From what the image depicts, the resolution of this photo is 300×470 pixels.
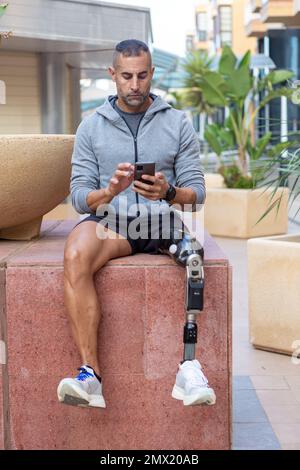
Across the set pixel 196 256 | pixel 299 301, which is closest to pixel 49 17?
pixel 299 301

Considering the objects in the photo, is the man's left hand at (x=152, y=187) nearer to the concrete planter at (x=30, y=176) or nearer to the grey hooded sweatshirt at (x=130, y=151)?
the grey hooded sweatshirt at (x=130, y=151)

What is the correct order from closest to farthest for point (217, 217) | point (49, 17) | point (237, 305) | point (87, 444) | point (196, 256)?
point (196, 256)
point (87, 444)
point (237, 305)
point (49, 17)
point (217, 217)

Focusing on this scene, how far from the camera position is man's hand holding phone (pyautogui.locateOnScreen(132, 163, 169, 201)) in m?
3.31

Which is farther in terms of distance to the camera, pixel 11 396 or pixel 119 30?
pixel 119 30

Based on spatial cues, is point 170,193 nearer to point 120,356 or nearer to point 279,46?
point 120,356

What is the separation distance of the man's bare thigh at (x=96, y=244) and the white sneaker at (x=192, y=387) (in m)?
0.52

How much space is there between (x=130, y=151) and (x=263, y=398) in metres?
1.53

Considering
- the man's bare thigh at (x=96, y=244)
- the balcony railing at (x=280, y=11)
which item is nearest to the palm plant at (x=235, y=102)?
the balcony railing at (x=280, y=11)

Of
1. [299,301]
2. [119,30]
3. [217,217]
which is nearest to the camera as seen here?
[299,301]

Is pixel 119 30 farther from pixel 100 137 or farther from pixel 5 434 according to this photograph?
pixel 5 434

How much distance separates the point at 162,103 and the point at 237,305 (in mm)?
3265

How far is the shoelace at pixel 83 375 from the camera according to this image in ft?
10.6

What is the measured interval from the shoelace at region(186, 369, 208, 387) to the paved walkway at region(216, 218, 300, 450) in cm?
51

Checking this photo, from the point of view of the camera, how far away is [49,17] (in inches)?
350
